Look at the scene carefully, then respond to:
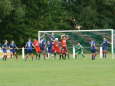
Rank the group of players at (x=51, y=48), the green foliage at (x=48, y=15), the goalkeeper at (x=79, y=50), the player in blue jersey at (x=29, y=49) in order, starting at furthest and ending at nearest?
the green foliage at (x=48, y=15) < the goalkeeper at (x=79, y=50) < the group of players at (x=51, y=48) < the player in blue jersey at (x=29, y=49)

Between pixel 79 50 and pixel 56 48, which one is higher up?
pixel 56 48

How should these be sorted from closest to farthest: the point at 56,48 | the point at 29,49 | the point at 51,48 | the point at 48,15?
the point at 29,49 < the point at 56,48 < the point at 51,48 < the point at 48,15

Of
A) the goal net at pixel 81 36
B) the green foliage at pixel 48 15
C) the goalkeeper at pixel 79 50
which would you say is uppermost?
the green foliage at pixel 48 15

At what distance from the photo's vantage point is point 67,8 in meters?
73.9

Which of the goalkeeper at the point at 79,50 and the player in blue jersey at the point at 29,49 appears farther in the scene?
the goalkeeper at the point at 79,50

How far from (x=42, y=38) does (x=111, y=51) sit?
259 inches

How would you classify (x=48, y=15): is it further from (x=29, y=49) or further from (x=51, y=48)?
(x=29, y=49)

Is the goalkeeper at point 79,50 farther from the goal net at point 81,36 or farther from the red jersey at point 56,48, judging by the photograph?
the red jersey at point 56,48

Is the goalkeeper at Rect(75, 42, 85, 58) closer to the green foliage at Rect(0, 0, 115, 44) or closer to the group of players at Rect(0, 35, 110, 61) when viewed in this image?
the group of players at Rect(0, 35, 110, 61)

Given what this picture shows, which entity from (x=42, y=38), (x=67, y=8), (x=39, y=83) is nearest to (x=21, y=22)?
(x=67, y=8)

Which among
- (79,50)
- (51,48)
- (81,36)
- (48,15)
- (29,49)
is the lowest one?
(79,50)

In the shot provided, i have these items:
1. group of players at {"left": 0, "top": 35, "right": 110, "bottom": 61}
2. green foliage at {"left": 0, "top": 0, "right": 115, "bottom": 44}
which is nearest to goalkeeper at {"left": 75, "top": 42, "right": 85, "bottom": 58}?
group of players at {"left": 0, "top": 35, "right": 110, "bottom": 61}

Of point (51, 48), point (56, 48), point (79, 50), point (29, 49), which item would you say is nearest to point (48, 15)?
point (79, 50)

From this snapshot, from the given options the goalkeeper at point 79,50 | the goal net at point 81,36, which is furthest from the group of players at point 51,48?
the goal net at point 81,36
